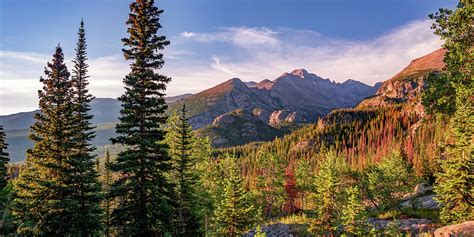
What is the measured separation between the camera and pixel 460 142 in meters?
18.4

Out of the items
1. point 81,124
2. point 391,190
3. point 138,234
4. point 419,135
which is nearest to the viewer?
point 138,234

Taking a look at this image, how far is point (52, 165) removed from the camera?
2630 cm

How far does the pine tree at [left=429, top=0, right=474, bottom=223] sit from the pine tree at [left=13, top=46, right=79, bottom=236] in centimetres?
2733

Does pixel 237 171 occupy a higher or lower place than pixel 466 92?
lower

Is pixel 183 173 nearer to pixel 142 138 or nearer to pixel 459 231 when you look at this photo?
pixel 142 138

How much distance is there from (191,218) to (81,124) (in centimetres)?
1736

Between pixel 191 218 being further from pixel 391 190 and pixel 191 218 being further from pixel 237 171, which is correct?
pixel 391 190

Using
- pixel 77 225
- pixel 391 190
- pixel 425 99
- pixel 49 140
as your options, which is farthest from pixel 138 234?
pixel 391 190

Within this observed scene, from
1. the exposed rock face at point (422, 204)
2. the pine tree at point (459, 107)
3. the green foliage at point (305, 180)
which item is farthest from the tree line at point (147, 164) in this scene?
the green foliage at point (305, 180)

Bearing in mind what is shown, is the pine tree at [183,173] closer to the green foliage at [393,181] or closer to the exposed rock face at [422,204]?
the green foliage at [393,181]

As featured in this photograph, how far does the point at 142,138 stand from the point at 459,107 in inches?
773

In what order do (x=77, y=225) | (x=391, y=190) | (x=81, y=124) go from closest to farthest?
1. (x=77, y=225)
2. (x=81, y=124)
3. (x=391, y=190)

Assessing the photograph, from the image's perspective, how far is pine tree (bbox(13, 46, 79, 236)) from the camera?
25984mm

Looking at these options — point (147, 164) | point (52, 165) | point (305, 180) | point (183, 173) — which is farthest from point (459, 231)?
point (305, 180)
